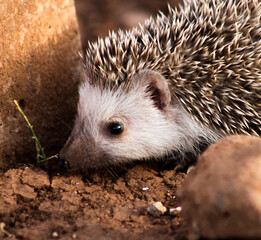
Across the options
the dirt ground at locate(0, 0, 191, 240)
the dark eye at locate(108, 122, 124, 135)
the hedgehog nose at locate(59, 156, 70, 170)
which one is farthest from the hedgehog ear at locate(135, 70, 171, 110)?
the hedgehog nose at locate(59, 156, 70, 170)

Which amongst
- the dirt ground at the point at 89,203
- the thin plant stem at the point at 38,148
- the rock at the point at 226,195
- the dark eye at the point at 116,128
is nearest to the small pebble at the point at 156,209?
the dirt ground at the point at 89,203

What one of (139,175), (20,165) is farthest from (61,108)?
(139,175)

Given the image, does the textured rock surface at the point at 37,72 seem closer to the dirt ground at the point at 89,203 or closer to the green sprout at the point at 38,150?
the green sprout at the point at 38,150

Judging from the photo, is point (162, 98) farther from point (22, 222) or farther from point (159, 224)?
point (22, 222)

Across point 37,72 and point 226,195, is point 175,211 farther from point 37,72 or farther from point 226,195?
point 37,72

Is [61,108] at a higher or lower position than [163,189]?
higher

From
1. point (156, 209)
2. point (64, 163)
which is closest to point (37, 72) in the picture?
point (64, 163)
